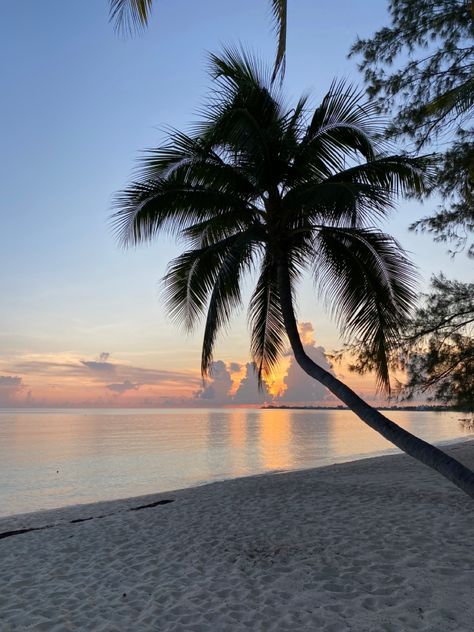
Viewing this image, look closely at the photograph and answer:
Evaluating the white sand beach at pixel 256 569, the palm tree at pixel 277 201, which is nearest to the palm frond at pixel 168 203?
the palm tree at pixel 277 201

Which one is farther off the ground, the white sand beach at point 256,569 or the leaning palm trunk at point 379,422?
the leaning palm trunk at point 379,422

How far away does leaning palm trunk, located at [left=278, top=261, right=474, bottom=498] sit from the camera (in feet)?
20.4

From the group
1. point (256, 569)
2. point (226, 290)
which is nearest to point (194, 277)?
point (226, 290)

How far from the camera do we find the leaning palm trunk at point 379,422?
20.4 ft

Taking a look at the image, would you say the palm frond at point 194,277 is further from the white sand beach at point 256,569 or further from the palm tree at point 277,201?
the white sand beach at point 256,569

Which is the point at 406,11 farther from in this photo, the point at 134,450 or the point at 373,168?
the point at 134,450

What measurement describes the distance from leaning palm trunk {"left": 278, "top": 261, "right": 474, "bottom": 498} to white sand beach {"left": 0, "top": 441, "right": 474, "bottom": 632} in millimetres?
950

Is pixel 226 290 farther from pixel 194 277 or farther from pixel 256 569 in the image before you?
pixel 256 569

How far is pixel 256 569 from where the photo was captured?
5992mm

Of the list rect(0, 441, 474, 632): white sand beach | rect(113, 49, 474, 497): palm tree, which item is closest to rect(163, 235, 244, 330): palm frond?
rect(113, 49, 474, 497): palm tree

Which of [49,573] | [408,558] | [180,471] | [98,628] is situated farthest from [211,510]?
[180,471]

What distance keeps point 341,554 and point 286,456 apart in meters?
27.0

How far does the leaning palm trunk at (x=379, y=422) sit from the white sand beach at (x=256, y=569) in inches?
37.4

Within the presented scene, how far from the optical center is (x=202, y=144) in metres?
8.87
